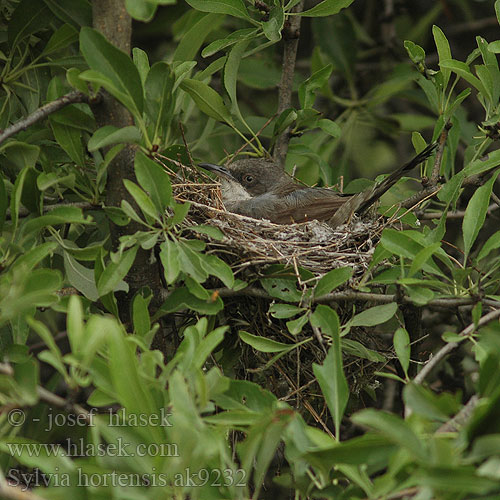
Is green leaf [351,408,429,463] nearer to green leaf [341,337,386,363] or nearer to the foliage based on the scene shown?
the foliage

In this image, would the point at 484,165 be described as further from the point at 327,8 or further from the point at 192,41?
the point at 192,41

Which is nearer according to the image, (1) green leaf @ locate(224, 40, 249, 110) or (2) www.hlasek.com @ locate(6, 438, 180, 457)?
(2) www.hlasek.com @ locate(6, 438, 180, 457)

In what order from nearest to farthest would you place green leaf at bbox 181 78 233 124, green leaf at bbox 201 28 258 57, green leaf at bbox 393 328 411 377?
green leaf at bbox 393 328 411 377 → green leaf at bbox 201 28 258 57 → green leaf at bbox 181 78 233 124

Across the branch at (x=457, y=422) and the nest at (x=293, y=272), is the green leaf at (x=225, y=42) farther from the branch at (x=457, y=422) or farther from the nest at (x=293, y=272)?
the branch at (x=457, y=422)

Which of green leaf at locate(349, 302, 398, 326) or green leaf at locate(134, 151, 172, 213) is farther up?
green leaf at locate(134, 151, 172, 213)

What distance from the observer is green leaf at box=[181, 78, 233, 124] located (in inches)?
145

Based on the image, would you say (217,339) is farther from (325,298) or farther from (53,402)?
(325,298)


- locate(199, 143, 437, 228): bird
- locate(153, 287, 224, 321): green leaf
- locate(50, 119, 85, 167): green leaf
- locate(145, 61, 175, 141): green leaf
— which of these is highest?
locate(145, 61, 175, 141): green leaf

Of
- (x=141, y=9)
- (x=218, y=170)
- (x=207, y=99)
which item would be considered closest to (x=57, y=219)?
(x=141, y=9)

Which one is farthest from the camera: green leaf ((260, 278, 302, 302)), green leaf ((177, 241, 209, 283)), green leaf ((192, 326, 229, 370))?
green leaf ((260, 278, 302, 302))

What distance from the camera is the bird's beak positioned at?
4.68m

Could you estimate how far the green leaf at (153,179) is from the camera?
9.13ft

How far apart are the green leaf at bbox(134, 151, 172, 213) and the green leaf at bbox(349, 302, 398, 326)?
94 cm

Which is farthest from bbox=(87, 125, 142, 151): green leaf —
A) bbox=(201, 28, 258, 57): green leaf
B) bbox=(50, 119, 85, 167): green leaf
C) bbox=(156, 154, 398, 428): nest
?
bbox=(201, 28, 258, 57): green leaf
